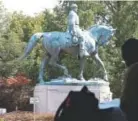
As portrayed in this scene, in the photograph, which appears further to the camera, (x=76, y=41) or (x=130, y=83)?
(x=76, y=41)

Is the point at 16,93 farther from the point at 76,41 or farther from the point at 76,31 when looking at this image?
the point at 76,31

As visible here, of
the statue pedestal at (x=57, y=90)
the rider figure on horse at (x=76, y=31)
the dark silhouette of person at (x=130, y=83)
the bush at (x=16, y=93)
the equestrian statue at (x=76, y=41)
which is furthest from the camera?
the bush at (x=16, y=93)

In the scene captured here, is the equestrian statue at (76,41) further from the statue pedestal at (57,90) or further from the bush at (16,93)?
the bush at (16,93)

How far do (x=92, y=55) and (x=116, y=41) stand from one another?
6.34 m

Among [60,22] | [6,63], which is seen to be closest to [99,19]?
[60,22]

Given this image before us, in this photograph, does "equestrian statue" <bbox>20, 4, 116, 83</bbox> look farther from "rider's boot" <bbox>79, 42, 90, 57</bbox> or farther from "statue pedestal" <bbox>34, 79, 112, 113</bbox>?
"statue pedestal" <bbox>34, 79, 112, 113</bbox>

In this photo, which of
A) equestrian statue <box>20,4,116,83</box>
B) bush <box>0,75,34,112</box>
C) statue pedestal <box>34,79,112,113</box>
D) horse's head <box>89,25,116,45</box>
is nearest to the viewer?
equestrian statue <box>20,4,116,83</box>

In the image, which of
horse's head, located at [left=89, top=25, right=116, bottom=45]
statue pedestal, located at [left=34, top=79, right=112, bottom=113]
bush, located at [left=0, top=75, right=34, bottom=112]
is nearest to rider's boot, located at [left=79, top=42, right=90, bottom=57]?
horse's head, located at [left=89, top=25, right=116, bottom=45]

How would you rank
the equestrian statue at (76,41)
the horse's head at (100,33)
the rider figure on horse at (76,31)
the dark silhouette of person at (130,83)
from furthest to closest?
1. the horse's head at (100,33)
2. the equestrian statue at (76,41)
3. the rider figure on horse at (76,31)
4. the dark silhouette of person at (130,83)

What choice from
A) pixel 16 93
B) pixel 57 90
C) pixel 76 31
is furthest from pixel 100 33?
pixel 16 93

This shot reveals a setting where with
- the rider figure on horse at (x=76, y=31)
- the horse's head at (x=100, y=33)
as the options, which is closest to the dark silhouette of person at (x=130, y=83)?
the rider figure on horse at (x=76, y=31)

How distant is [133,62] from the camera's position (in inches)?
52.7

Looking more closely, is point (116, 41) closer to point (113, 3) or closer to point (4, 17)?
point (113, 3)

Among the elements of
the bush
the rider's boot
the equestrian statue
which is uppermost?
the equestrian statue
